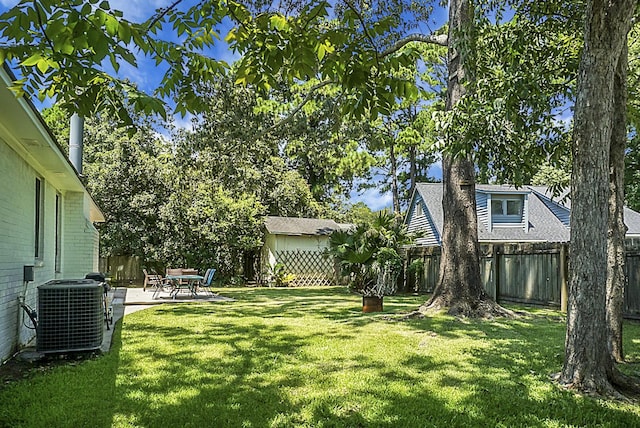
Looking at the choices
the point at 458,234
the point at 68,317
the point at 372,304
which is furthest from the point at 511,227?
the point at 68,317

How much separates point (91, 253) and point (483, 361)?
343 inches

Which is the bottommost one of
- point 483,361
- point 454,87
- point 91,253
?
point 483,361

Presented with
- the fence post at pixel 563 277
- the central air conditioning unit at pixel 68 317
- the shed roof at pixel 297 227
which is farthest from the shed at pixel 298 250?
the central air conditioning unit at pixel 68 317

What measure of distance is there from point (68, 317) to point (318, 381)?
301cm

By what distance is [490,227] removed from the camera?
19.4 meters

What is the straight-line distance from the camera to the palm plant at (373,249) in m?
10.7

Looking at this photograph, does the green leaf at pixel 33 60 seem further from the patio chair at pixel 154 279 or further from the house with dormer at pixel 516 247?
the patio chair at pixel 154 279

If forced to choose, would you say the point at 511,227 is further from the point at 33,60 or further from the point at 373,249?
the point at 33,60

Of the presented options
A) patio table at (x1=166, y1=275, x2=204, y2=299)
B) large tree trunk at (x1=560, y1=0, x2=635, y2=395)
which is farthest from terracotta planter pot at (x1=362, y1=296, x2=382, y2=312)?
large tree trunk at (x1=560, y1=0, x2=635, y2=395)

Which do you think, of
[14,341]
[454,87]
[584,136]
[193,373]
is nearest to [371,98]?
[584,136]

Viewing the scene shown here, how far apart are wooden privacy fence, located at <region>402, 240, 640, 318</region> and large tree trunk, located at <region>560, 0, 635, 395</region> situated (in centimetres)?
511

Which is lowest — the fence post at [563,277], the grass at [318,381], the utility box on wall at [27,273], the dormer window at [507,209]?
the grass at [318,381]

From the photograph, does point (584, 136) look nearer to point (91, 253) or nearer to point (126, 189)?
point (91, 253)

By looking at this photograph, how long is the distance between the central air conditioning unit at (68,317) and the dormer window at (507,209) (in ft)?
55.6
